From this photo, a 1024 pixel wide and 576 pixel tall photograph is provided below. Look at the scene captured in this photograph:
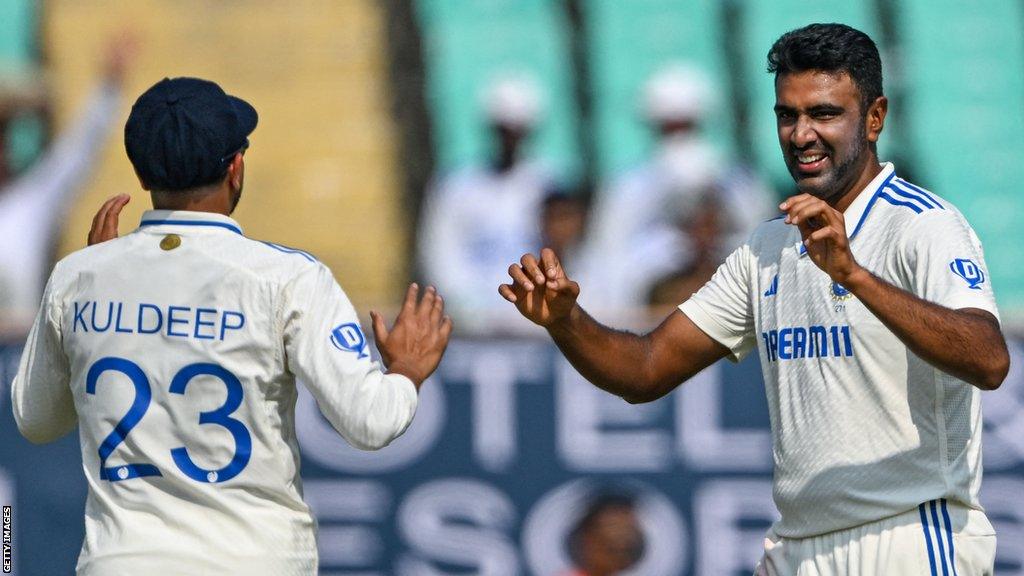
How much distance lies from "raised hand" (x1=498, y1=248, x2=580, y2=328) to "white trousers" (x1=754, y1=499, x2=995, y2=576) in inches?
33.8

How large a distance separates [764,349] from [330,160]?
4.32 meters

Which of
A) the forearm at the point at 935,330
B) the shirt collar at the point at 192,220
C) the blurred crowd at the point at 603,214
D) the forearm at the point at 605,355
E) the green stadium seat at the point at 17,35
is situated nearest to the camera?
the forearm at the point at 935,330

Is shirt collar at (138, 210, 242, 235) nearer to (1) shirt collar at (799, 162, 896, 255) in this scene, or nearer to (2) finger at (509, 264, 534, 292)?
(2) finger at (509, 264, 534, 292)

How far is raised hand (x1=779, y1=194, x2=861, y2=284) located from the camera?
126 inches

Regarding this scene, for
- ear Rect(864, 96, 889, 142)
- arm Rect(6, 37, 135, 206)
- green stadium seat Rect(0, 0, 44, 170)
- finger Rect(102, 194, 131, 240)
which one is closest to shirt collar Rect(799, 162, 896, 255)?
ear Rect(864, 96, 889, 142)

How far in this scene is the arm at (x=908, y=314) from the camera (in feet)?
10.4

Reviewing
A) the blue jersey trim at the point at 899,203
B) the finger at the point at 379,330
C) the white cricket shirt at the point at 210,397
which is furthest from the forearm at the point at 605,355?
the blue jersey trim at the point at 899,203

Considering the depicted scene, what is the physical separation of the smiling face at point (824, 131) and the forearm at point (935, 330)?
1.51 feet

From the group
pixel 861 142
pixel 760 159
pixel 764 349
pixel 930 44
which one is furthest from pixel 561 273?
pixel 930 44

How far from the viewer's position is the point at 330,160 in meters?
7.70

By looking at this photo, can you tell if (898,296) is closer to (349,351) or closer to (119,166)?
(349,351)

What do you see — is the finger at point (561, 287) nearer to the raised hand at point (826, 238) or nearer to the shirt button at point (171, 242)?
the raised hand at point (826, 238)

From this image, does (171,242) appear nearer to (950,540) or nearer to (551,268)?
(551,268)

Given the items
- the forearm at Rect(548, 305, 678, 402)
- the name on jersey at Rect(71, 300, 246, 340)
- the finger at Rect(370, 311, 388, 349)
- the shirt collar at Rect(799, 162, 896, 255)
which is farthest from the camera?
the forearm at Rect(548, 305, 678, 402)
